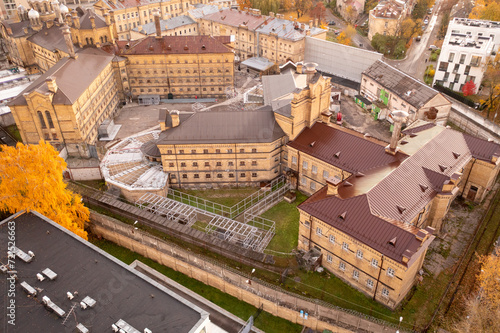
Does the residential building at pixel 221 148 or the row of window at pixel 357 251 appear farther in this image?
the residential building at pixel 221 148

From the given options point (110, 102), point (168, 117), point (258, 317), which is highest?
point (168, 117)

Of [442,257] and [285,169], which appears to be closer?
[442,257]

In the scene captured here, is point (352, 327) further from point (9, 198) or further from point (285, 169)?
point (9, 198)

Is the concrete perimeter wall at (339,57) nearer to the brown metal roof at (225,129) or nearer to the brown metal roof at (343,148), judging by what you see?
the brown metal roof at (343,148)

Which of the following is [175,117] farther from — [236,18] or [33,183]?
[236,18]

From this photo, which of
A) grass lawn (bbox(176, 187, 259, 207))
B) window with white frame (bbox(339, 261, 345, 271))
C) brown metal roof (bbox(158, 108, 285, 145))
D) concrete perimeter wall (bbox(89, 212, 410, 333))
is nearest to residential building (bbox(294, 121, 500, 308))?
window with white frame (bbox(339, 261, 345, 271))

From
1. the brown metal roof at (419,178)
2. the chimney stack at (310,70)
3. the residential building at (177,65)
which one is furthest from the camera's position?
the residential building at (177,65)

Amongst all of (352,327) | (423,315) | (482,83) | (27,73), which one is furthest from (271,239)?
(27,73)

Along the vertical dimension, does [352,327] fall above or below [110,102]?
below

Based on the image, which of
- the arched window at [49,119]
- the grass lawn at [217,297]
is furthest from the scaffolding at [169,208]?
the arched window at [49,119]
